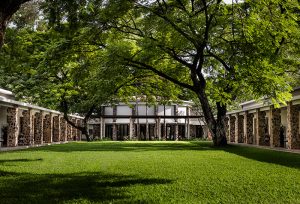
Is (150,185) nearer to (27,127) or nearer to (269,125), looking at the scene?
(269,125)

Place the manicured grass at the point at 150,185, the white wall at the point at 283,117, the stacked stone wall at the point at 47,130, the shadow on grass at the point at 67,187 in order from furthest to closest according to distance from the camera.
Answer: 1. the stacked stone wall at the point at 47,130
2. the white wall at the point at 283,117
3. the manicured grass at the point at 150,185
4. the shadow on grass at the point at 67,187

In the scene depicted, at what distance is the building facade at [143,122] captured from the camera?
6544cm

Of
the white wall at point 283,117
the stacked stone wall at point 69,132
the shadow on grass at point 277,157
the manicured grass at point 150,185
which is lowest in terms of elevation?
the shadow on grass at point 277,157

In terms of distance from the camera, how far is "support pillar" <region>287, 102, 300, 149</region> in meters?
26.2

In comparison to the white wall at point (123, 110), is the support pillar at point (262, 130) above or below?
below

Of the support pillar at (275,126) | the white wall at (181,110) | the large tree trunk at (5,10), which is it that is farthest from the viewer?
the white wall at (181,110)

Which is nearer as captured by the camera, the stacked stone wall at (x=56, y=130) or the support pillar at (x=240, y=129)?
the support pillar at (x=240, y=129)

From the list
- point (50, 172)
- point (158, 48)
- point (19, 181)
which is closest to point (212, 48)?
point (158, 48)

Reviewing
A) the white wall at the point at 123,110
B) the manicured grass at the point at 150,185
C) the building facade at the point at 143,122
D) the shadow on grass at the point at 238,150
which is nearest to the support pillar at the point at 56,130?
the shadow on grass at the point at 238,150

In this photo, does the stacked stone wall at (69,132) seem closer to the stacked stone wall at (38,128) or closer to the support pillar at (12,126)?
the stacked stone wall at (38,128)

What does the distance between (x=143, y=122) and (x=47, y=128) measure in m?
29.5

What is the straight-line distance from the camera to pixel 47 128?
39.1 m

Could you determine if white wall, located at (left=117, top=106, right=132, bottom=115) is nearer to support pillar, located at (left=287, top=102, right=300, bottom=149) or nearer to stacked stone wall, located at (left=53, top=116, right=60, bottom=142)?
stacked stone wall, located at (left=53, top=116, right=60, bottom=142)

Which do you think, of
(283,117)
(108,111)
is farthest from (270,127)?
(108,111)
